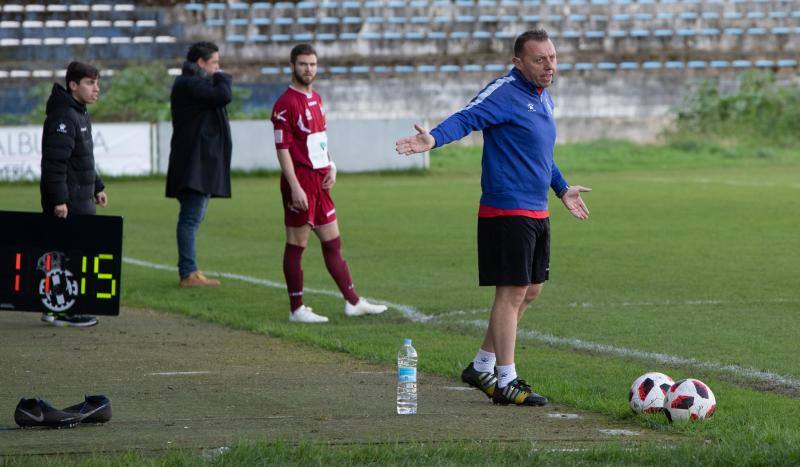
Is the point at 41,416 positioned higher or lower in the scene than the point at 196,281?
higher

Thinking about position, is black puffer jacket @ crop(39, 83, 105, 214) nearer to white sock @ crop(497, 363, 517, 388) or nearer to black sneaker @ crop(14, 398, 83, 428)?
black sneaker @ crop(14, 398, 83, 428)

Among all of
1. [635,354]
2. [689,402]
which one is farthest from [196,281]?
[689,402]

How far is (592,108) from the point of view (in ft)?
127

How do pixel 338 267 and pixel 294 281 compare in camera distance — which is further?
pixel 338 267

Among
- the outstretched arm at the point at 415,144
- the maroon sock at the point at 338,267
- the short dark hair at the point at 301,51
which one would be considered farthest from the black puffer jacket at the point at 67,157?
the outstretched arm at the point at 415,144

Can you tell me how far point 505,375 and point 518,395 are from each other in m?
0.13

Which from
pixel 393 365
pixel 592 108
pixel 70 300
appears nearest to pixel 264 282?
pixel 70 300

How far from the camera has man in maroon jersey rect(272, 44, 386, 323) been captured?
381 inches

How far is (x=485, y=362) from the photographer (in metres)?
6.84

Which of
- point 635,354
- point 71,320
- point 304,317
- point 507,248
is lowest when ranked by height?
point 71,320

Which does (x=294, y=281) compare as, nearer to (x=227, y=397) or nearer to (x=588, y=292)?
(x=588, y=292)

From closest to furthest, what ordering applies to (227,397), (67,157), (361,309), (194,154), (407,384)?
(407,384) → (227,397) → (67,157) → (361,309) → (194,154)

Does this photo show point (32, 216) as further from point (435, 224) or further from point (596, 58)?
point (596, 58)

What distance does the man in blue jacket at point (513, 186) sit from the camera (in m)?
6.48
